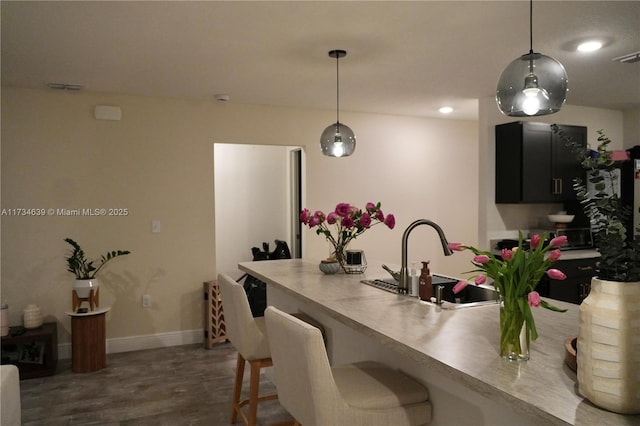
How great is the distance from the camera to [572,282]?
4.84 m

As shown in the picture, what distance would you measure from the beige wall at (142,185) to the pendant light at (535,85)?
348 centimetres

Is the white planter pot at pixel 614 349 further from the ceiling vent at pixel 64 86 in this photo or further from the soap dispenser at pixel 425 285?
the ceiling vent at pixel 64 86

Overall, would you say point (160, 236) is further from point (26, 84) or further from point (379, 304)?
point (379, 304)

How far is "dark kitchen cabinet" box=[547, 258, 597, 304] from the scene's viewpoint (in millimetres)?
4719

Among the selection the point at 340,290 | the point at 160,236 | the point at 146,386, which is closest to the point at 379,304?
the point at 340,290

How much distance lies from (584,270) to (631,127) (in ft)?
7.31

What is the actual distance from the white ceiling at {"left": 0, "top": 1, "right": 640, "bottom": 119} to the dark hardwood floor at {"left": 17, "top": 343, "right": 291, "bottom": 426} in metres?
2.44

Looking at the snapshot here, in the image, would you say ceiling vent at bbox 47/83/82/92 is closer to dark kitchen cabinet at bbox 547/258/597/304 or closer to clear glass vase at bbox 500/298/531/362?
clear glass vase at bbox 500/298/531/362

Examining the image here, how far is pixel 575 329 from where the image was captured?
1738mm

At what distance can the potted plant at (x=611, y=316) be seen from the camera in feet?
3.51

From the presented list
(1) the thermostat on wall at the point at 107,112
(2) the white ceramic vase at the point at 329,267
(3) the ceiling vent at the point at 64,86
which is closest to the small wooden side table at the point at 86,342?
(1) the thermostat on wall at the point at 107,112

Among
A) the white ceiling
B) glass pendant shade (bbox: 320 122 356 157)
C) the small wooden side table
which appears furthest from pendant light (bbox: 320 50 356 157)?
the small wooden side table

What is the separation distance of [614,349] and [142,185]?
441 centimetres

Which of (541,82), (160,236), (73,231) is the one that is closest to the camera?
(541,82)
